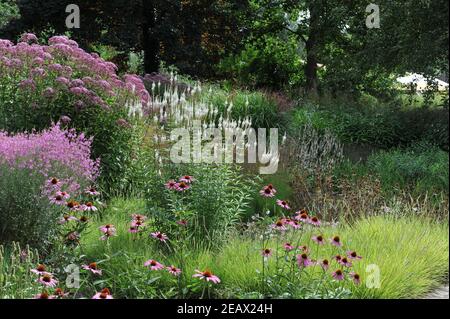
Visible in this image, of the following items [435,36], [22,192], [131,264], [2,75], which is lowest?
[131,264]

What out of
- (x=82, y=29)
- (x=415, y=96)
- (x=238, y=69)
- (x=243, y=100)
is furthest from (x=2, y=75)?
(x=238, y=69)

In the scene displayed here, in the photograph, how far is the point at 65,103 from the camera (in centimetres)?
702

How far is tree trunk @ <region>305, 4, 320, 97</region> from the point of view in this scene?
46.8ft

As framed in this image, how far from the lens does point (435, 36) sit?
6199 mm

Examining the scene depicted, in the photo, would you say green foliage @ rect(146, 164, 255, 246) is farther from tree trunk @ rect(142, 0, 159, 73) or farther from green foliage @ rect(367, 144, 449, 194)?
tree trunk @ rect(142, 0, 159, 73)

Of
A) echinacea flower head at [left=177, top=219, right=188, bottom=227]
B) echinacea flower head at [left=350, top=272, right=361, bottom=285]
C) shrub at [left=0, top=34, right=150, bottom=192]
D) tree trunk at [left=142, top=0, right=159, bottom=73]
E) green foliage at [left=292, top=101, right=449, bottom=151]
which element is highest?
tree trunk at [left=142, top=0, right=159, bottom=73]

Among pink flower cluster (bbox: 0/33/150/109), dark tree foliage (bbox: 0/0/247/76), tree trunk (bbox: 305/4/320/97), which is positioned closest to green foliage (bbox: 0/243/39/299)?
pink flower cluster (bbox: 0/33/150/109)

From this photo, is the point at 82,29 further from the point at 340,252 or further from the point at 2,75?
the point at 340,252

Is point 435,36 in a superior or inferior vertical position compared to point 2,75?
superior

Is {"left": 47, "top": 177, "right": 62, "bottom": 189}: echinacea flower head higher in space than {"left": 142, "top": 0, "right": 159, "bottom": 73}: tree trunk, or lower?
lower

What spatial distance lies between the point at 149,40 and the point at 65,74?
6.97 meters

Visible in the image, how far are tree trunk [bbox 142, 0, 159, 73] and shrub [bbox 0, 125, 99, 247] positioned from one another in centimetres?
855

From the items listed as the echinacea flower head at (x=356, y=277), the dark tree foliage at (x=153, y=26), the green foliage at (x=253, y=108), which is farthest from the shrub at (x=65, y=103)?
the dark tree foliage at (x=153, y=26)

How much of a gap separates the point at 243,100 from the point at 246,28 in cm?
359
